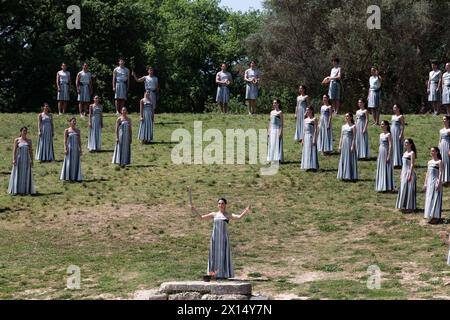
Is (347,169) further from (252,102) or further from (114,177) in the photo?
(252,102)

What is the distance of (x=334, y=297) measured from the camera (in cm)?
1984

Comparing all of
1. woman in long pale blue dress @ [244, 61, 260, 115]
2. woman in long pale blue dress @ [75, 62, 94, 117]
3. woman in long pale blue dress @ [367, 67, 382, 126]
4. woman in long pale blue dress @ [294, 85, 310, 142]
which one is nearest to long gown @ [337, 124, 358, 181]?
woman in long pale blue dress @ [294, 85, 310, 142]

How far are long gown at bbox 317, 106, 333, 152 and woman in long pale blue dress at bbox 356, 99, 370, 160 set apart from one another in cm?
85

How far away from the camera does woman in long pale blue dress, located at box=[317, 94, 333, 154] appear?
31953 millimetres

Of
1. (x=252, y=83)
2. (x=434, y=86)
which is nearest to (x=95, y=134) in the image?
(x=252, y=83)

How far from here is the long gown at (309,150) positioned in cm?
3050

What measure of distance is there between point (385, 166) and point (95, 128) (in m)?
9.81

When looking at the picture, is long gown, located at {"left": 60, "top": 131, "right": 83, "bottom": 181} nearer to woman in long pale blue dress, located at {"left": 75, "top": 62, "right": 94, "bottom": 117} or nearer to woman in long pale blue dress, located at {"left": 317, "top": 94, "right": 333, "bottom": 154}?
woman in long pale blue dress, located at {"left": 317, "top": 94, "right": 333, "bottom": 154}

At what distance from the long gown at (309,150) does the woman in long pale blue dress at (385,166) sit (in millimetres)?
2542

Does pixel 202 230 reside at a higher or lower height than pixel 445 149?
lower

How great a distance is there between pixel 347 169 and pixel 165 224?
6.22 metres

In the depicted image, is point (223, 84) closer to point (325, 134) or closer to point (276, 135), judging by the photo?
point (325, 134)

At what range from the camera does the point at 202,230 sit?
25.7 m
